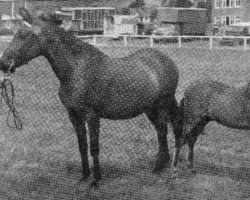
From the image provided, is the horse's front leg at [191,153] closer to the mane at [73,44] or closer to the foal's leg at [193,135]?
the foal's leg at [193,135]

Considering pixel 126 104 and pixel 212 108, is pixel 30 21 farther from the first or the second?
pixel 212 108

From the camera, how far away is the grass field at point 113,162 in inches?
285

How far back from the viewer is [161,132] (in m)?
8.19

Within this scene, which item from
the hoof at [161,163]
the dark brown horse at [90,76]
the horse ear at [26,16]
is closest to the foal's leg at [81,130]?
the dark brown horse at [90,76]

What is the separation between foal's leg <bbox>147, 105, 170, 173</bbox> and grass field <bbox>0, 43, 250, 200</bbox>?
18cm

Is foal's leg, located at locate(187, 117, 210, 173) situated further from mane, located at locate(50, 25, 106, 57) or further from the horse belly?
mane, located at locate(50, 25, 106, 57)

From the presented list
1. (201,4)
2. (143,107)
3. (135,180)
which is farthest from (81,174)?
(201,4)

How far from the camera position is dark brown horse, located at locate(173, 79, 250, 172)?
24.1 feet

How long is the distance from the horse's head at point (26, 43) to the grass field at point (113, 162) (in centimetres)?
215

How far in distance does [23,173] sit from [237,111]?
400cm

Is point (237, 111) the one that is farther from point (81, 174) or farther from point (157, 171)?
point (81, 174)

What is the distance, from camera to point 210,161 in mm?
8633

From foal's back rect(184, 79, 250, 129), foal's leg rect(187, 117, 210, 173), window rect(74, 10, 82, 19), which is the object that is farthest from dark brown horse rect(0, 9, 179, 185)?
window rect(74, 10, 82, 19)

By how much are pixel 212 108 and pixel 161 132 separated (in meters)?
1.12
